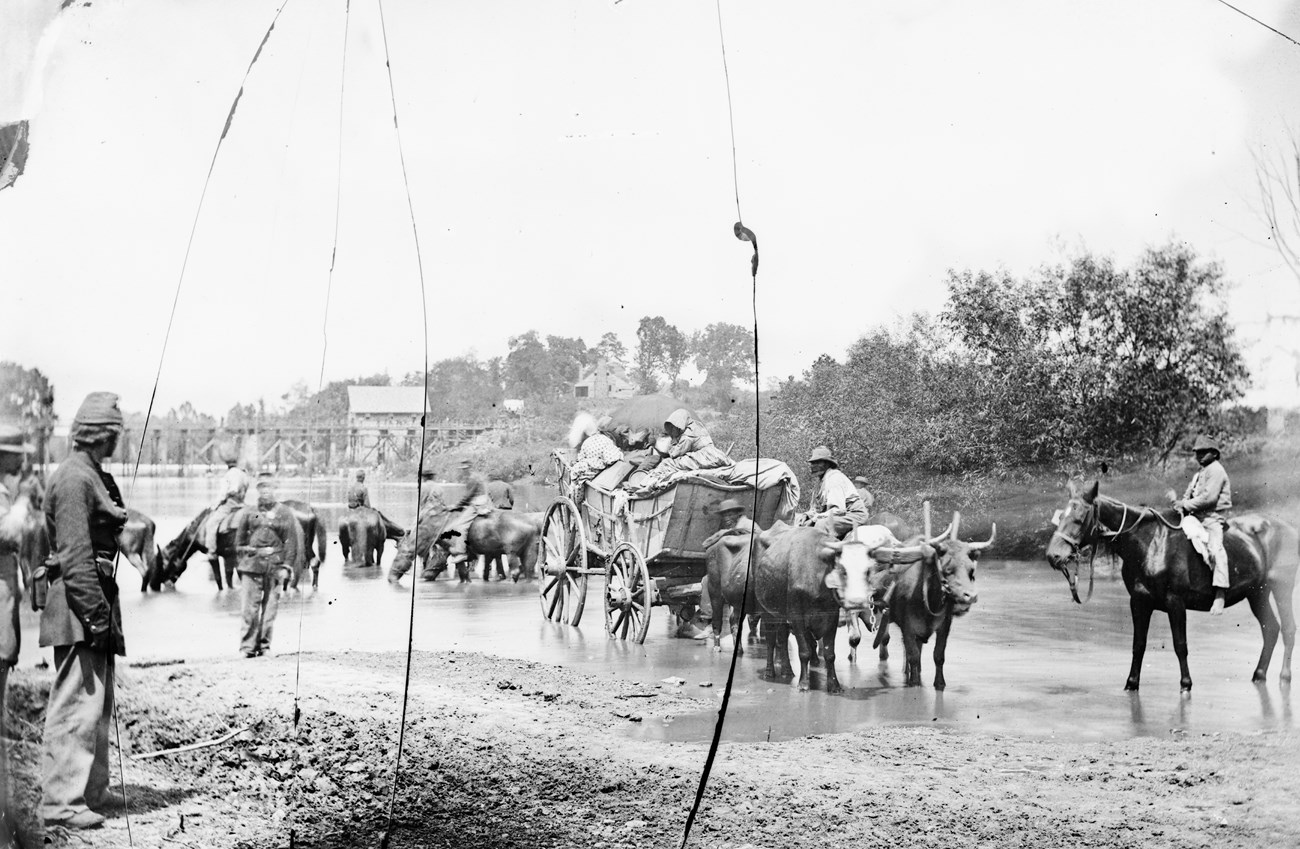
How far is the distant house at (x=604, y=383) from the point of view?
387 cm

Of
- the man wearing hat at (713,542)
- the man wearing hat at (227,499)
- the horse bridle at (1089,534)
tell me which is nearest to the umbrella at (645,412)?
the man wearing hat at (713,542)

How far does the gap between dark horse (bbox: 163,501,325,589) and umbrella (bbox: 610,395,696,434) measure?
3.33 feet

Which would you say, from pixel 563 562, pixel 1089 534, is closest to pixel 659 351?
pixel 563 562

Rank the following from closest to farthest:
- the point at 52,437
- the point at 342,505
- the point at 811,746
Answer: the point at 811,746 → the point at 342,505 → the point at 52,437

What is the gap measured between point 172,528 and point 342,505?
0.61 meters

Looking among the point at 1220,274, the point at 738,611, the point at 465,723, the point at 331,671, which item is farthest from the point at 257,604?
the point at 1220,274

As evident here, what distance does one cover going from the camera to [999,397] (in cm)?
376

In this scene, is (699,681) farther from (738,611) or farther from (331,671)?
(331,671)

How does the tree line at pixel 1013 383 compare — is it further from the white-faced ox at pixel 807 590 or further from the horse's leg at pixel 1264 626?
the horse's leg at pixel 1264 626

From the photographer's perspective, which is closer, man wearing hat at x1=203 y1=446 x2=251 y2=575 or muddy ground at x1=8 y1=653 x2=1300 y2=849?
muddy ground at x1=8 y1=653 x2=1300 y2=849

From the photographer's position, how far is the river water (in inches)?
147

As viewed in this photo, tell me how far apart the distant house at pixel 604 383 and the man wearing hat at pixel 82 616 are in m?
1.54

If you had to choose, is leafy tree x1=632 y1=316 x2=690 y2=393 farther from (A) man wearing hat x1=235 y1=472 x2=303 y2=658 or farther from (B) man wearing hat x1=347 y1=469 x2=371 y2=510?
(A) man wearing hat x1=235 y1=472 x2=303 y2=658

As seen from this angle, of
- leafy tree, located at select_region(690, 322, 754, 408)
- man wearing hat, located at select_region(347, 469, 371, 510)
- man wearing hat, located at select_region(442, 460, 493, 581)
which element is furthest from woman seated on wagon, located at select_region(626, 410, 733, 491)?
man wearing hat, located at select_region(347, 469, 371, 510)
